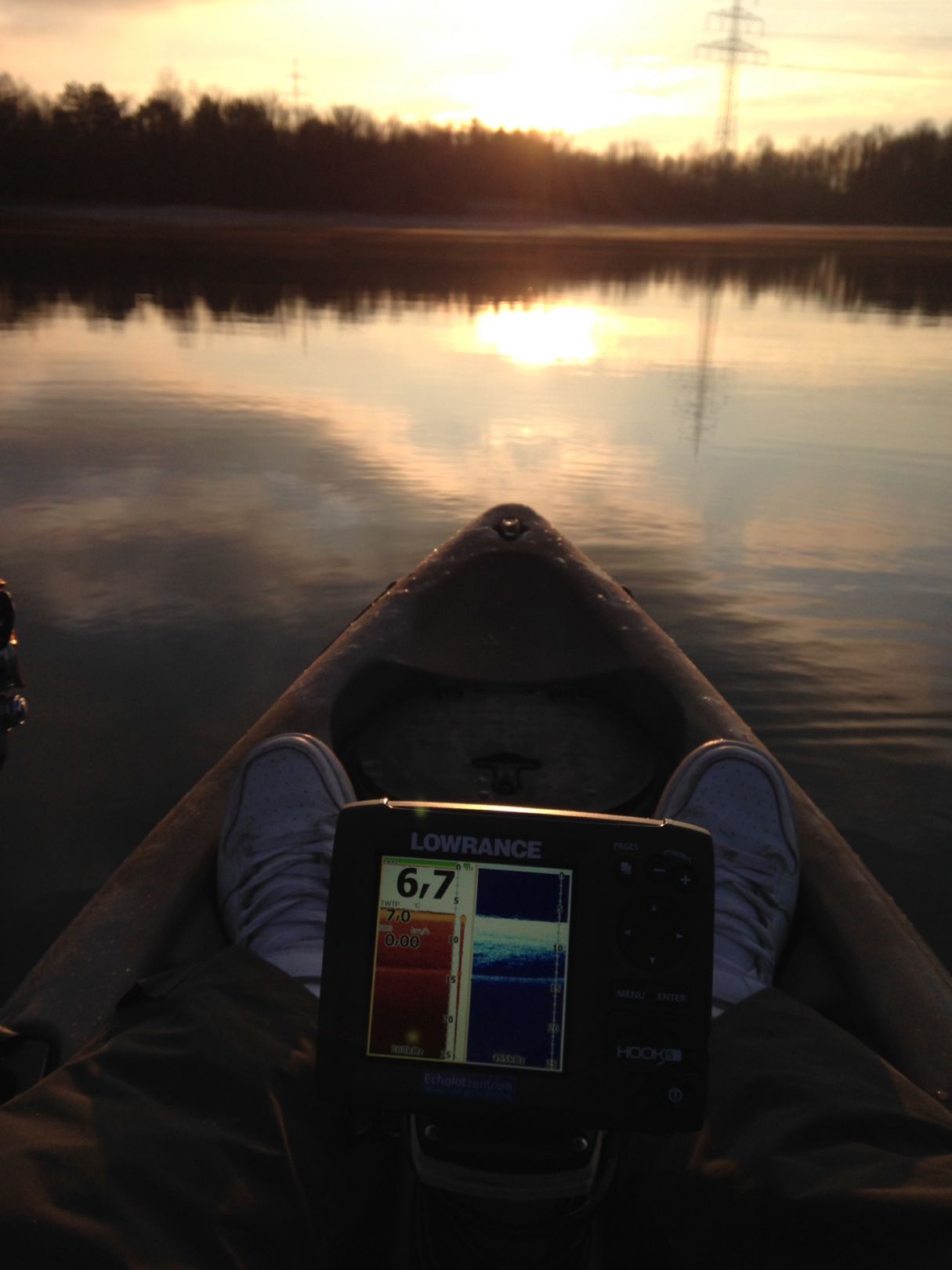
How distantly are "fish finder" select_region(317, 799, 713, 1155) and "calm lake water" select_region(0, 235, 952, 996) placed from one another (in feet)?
6.84

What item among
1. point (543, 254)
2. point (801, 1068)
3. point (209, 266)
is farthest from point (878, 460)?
point (543, 254)

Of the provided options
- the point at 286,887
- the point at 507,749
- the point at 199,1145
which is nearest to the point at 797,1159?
the point at 199,1145

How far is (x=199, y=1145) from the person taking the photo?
1.10 m

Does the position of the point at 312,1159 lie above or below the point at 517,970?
below

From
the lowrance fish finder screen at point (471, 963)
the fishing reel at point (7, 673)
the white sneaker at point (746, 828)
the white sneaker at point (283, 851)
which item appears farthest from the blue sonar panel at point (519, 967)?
the fishing reel at point (7, 673)

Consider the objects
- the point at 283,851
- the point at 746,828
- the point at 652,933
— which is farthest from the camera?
the point at 746,828

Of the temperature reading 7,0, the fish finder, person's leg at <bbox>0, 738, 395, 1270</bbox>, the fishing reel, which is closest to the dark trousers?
person's leg at <bbox>0, 738, 395, 1270</bbox>

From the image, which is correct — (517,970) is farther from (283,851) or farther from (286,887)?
(283,851)

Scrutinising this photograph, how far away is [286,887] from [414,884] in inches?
32.3

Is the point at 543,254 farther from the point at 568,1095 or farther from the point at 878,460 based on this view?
the point at 568,1095

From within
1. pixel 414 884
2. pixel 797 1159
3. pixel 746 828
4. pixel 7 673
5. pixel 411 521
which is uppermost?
pixel 414 884

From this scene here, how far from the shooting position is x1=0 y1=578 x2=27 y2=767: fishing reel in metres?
2.05

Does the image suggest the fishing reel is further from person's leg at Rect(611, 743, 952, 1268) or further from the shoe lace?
person's leg at Rect(611, 743, 952, 1268)

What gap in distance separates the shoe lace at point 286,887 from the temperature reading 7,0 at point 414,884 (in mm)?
628
